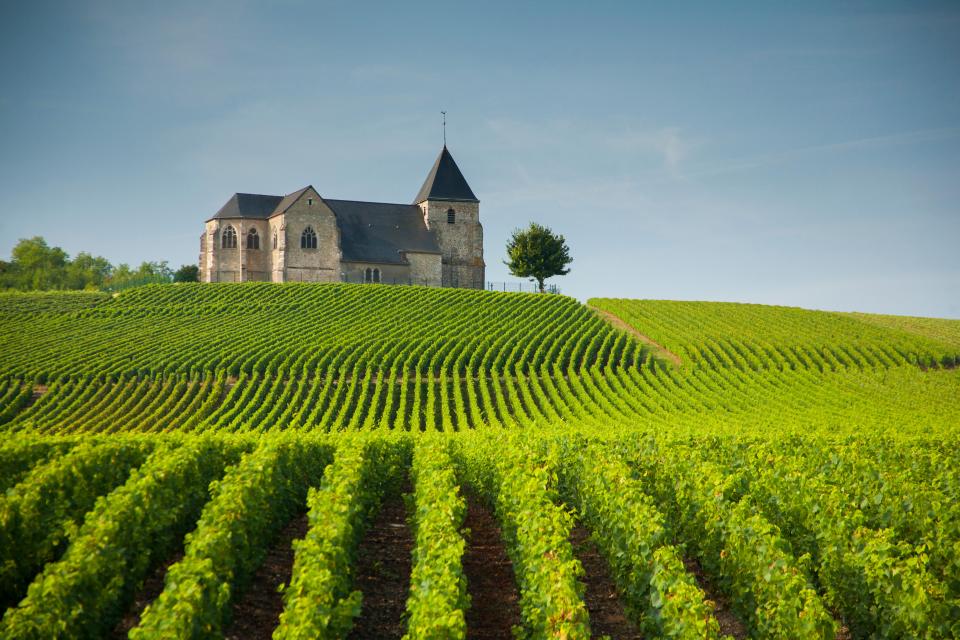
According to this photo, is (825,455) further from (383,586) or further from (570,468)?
(383,586)

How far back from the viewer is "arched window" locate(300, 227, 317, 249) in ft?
211

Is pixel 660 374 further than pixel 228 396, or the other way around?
pixel 660 374

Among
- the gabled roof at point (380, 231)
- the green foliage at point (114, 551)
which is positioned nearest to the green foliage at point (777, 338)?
the gabled roof at point (380, 231)

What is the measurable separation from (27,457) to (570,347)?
3363 centimetres

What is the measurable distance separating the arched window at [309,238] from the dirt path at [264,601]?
52167 mm

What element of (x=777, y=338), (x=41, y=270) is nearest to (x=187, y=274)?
(x=41, y=270)

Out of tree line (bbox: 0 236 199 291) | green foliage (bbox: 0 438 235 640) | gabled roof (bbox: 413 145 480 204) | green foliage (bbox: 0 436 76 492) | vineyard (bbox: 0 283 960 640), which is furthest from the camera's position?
tree line (bbox: 0 236 199 291)

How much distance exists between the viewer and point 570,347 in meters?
45.1

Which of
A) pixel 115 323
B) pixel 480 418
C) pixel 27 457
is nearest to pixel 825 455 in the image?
pixel 27 457

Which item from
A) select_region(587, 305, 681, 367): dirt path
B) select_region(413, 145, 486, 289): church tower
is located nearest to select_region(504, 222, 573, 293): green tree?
select_region(413, 145, 486, 289): church tower

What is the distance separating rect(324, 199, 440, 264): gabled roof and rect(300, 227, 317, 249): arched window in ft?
7.71

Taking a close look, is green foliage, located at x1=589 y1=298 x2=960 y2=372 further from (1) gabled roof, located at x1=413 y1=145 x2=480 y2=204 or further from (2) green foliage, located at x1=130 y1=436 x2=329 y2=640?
(2) green foliage, located at x1=130 y1=436 x2=329 y2=640

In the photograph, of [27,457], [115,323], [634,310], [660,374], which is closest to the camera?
[27,457]

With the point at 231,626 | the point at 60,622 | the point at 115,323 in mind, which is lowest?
the point at 231,626
